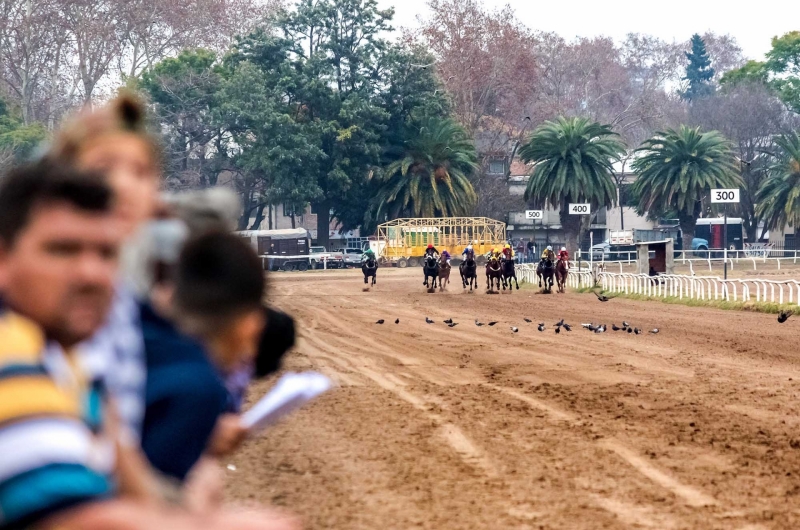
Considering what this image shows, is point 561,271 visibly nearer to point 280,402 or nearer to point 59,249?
point 280,402

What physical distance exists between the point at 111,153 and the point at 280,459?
673cm

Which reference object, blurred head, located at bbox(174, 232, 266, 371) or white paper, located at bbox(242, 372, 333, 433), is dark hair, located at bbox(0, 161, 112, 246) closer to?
Answer: blurred head, located at bbox(174, 232, 266, 371)

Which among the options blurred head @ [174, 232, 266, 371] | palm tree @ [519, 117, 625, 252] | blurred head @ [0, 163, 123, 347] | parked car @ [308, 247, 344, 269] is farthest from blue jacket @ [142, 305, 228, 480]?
palm tree @ [519, 117, 625, 252]

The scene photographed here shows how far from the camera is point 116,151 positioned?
7.91 ft

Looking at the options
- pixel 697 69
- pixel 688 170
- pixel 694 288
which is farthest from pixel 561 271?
pixel 697 69

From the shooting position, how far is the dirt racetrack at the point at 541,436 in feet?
23.5

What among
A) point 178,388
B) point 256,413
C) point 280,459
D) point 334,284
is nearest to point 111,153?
point 178,388

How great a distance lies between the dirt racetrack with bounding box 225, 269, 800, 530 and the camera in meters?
7.15

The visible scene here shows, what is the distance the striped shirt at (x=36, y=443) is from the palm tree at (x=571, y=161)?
64287 millimetres

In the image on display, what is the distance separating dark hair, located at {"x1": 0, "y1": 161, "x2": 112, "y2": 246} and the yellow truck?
64599 millimetres

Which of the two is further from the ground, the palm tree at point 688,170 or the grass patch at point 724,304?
the palm tree at point 688,170

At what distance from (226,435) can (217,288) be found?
51 cm

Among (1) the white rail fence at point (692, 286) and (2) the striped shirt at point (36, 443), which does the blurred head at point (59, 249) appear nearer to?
(2) the striped shirt at point (36, 443)

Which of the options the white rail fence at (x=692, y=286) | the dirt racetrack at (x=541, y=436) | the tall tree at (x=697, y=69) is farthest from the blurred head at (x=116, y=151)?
the tall tree at (x=697, y=69)
